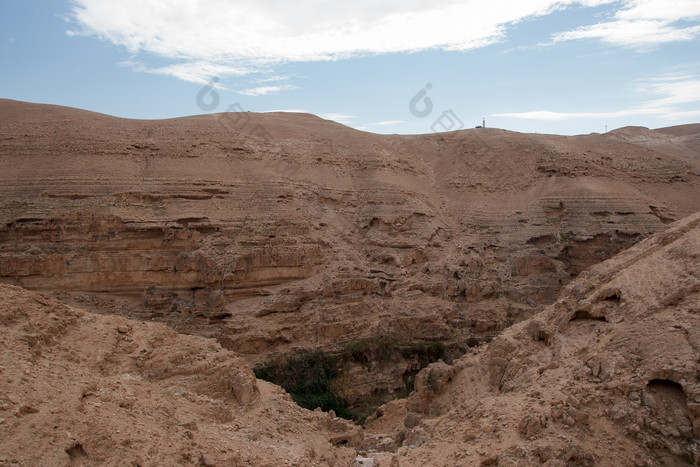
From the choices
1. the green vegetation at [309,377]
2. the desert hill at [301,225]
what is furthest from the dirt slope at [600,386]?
the desert hill at [301,225]

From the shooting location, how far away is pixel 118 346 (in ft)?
33.9

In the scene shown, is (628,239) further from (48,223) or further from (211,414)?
(48,223)

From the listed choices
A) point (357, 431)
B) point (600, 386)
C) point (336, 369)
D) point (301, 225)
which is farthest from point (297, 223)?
point (600, 386)

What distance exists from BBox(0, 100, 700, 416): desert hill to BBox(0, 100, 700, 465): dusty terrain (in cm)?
10

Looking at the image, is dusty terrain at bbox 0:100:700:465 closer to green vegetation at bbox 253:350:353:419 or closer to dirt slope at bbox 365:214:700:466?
dirt slope at bbox 365:214:700:466

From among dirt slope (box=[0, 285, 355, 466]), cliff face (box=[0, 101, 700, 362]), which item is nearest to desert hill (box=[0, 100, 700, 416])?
cliff face (box=[0, 101, 700, 362])

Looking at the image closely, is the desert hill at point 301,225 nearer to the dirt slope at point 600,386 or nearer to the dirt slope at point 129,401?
the dirt slope at point 129,401

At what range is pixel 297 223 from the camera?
75.4 feet

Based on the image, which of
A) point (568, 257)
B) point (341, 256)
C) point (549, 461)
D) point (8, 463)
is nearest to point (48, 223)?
point (341, 256)

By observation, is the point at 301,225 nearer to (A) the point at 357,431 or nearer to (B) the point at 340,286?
(B) the point at 340,286

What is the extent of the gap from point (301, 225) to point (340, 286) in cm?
304

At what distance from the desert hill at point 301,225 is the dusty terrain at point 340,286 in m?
0.10

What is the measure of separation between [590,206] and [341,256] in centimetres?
1286

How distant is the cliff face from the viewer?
20.8m
